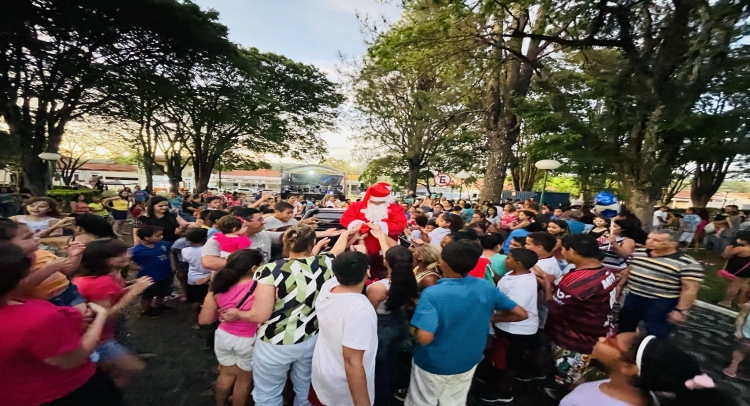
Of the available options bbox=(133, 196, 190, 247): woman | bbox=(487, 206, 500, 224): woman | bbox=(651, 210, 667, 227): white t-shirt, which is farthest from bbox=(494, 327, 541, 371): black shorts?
bbox=(651, 210, 667, 227): white t-shirt

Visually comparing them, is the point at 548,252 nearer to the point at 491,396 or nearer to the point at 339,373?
the point at 491,396

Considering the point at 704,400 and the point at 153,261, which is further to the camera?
the point at 153,261

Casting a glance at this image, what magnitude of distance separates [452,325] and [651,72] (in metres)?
8.38

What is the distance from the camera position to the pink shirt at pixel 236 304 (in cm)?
269

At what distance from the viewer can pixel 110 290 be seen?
8.01 feet

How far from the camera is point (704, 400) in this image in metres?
1.29

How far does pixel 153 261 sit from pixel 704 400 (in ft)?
17.1

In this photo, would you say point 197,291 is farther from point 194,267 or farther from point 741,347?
point 741,347

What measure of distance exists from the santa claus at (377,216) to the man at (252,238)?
0.37m

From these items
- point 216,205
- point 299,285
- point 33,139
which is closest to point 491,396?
point 299,285

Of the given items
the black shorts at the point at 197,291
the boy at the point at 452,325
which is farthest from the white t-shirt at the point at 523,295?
the black shorts at the point at 197,291

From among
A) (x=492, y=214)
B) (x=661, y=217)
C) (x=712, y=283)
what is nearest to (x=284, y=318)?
(x=492, y=214)

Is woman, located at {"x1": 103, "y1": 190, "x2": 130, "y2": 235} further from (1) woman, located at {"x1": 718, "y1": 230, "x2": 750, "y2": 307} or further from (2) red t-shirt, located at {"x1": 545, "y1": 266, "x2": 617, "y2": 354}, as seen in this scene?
(1) woman, located at {"x1": 718, "y1": 230, "x2": 750, "y2": 307}

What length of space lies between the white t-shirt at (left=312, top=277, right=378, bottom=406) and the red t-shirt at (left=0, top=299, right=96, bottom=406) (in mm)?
1157
